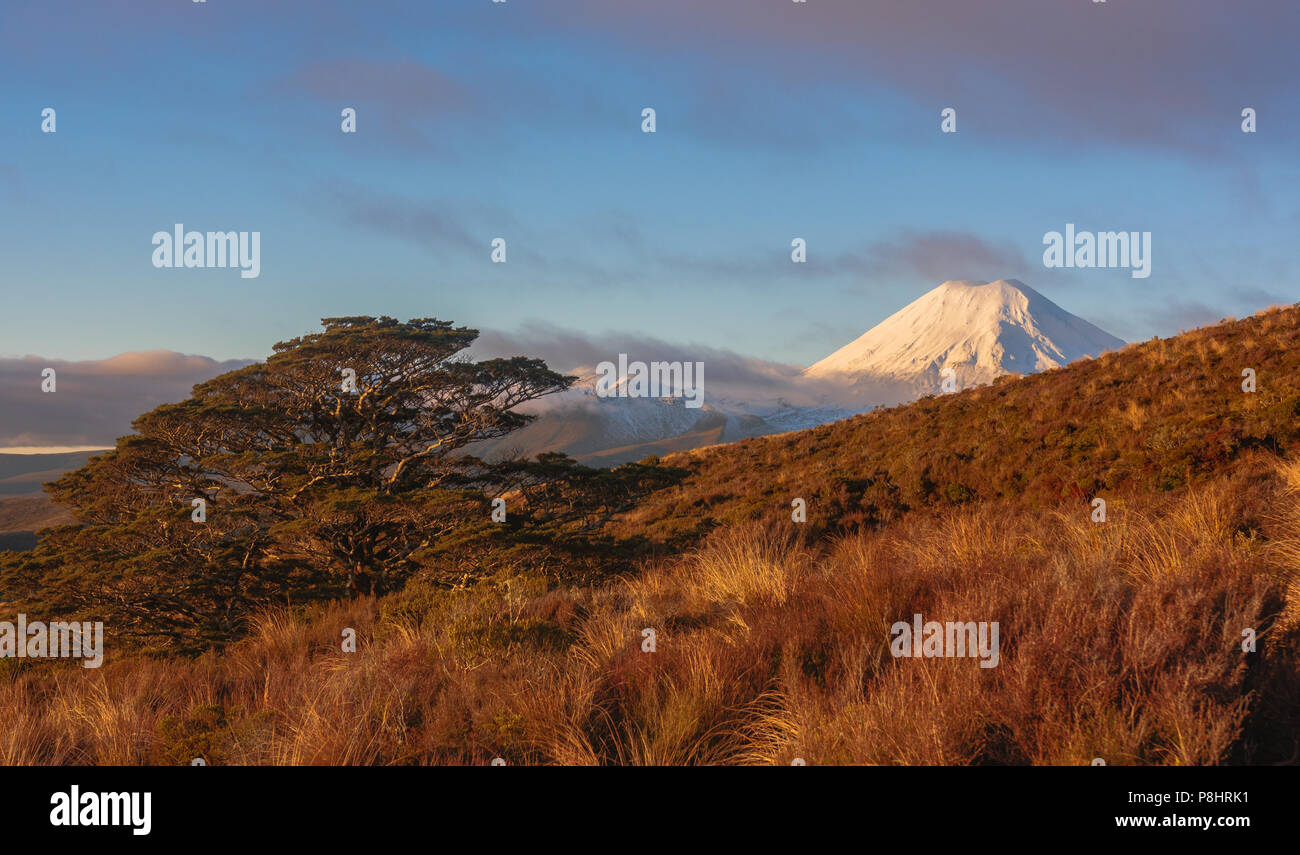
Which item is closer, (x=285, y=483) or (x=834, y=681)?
(x=834, y=681)

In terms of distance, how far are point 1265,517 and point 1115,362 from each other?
17.3m

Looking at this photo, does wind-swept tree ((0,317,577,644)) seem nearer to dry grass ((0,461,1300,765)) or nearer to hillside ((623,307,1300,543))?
hillside ((623,307,1300,543))

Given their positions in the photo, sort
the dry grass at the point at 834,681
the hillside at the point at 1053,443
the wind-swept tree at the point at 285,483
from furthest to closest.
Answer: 1. the wind-swept tree at the point at 285,483
2. the hillside at the point at 1053,443
3. the dry grass at the point at 834,681

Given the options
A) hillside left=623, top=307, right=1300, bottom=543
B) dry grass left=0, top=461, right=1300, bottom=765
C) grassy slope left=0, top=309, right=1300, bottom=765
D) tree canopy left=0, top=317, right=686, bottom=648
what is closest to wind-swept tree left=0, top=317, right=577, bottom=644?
tree canopy left=0, top=317, right=686, bottom=648

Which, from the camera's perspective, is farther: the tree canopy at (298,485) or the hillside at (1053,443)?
the tree canopy at (298,485)

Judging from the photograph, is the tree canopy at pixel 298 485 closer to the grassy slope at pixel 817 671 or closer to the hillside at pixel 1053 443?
the hillside at pixel 1053 443

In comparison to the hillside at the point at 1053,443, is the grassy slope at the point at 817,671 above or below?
below

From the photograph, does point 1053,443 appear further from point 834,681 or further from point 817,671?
point 834,681

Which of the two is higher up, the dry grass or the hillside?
the hillside

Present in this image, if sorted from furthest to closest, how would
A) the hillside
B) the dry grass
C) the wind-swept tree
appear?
the wind-swept tree, the hillside, the dry grass

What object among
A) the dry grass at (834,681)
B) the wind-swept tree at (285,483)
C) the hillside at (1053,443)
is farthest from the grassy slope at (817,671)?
the wind-swept tree at (285,483)

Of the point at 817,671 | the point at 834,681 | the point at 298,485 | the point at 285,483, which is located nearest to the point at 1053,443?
the point at 817,671

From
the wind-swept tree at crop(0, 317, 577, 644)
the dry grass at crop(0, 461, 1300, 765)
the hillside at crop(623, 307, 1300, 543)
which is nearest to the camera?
the dry grass at crop(0, 461, 1300, 765)
